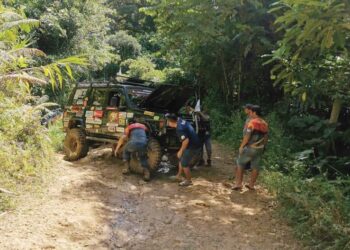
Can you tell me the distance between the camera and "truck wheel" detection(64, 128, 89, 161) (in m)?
9.56

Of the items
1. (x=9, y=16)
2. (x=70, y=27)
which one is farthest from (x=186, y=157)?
(x=70, y=27)

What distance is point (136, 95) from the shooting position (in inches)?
348

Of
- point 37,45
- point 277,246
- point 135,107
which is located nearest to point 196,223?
point 277,246

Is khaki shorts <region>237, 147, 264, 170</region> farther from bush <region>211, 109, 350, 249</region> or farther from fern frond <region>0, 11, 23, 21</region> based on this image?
fern frond <region>0, 11, 23, 21</region>

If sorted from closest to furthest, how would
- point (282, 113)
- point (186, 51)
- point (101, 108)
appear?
point (101, 108), point (282, 113), point (186, 51)

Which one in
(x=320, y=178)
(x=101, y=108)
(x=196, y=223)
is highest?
(x=101, y=108)

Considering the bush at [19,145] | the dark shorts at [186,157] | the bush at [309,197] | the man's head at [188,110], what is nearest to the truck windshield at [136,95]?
the man's head at [188,110]

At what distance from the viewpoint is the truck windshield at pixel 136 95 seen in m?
8.74

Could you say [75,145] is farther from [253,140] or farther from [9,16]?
[253,140]

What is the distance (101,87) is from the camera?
9.36 meters

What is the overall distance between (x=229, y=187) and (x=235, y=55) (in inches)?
289

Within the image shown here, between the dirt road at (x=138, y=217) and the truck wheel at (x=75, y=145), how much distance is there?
5.39 feet

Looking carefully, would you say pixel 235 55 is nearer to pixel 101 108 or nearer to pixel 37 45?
pixel 101 108

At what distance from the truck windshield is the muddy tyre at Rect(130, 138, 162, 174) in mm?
1106
